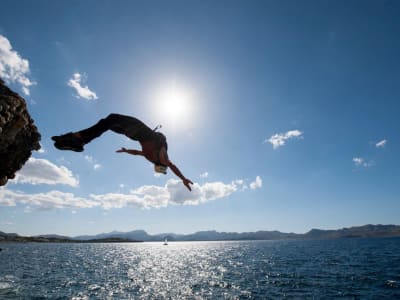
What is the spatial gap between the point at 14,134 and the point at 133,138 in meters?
17.3

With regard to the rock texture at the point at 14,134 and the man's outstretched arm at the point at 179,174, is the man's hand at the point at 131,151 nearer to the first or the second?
the man's outstretched arm at the point at 179,174

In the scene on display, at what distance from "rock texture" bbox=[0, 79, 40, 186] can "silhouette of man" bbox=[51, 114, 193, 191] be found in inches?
537

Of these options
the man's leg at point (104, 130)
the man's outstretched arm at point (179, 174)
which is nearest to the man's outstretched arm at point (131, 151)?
the man's leg at point (104, 130)

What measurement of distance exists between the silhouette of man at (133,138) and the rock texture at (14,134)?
1363 cm

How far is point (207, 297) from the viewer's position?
31.0m

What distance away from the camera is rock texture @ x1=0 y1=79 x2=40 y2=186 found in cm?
1592

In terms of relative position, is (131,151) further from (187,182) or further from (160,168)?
(187,182)

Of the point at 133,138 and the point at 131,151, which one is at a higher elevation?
the point at 133,138

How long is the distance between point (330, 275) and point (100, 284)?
37368mm

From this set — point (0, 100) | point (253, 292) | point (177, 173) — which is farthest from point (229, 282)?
point (177, 173)

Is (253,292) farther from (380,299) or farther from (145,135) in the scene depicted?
(145,135)

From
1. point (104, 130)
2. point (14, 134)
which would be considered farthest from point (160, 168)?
point (14, 134)

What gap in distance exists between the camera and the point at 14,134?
59.5 feet

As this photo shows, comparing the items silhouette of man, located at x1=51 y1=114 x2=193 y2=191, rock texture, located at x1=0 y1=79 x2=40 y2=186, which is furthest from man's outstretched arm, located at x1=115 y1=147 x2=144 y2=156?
rock texture, located at x1=0 y1=79 x2=40 y2=186
